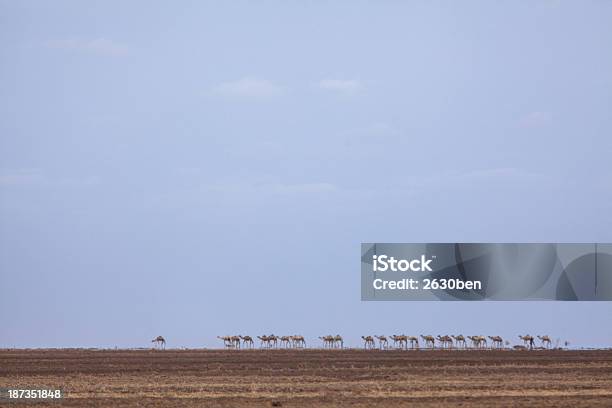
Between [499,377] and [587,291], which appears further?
[587,291]

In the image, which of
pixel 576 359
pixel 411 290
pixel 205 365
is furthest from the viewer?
pixel 576 359

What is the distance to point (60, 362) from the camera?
66.4 m

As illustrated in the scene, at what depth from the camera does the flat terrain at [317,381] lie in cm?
3972

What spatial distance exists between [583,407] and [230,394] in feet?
40.4

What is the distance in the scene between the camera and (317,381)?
4878 centimetres

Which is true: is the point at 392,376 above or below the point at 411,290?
below

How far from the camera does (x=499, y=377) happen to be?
51.6 meters

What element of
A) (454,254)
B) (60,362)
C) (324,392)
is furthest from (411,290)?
(60,362)

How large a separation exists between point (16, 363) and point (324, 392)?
1067 inches

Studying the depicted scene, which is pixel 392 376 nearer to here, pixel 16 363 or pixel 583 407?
pixel 583 407

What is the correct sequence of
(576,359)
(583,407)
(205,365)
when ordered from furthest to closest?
1. (576,359)
2. (205,365)
3. (583,407)

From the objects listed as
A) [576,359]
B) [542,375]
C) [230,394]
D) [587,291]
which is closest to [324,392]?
[230,394]

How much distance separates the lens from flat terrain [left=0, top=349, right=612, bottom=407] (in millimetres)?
39719

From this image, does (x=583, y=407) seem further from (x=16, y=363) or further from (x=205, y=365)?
(x=16, y=363)
